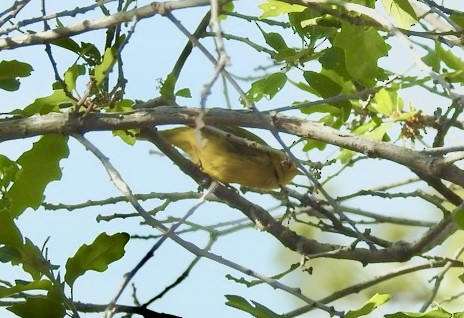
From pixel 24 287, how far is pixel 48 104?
335 mm

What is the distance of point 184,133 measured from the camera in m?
1.83

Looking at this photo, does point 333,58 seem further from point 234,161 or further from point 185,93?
point 234,161

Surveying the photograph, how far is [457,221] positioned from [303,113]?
709 mm

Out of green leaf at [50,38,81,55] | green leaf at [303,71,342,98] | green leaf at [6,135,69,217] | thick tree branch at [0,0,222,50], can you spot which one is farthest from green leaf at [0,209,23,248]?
green leaf at [303,71,342,98]

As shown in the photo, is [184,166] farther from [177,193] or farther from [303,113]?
[303,113]

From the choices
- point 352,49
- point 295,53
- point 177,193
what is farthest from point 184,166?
point 352,49

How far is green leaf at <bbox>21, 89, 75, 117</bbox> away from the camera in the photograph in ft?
4.53

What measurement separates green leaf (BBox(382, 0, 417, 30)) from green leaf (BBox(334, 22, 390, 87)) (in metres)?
0.04

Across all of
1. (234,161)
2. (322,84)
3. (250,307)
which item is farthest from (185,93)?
(250,307)

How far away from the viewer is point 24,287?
1.20 metres

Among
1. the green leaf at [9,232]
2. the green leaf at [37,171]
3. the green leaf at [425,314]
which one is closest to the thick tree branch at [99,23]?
the green leaf at [37,171]

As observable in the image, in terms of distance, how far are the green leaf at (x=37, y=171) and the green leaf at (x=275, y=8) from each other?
0.46 meters

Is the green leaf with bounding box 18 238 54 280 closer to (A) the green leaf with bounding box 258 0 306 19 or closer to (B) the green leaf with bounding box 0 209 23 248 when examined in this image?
(B) the green leaf with bounding box 0 209 23 248

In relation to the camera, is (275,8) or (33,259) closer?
(33,259)
